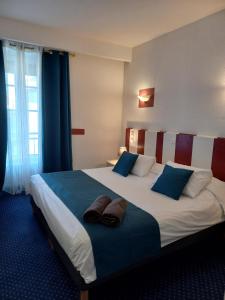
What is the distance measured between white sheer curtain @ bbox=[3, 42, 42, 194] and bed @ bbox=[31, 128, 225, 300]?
1032mm

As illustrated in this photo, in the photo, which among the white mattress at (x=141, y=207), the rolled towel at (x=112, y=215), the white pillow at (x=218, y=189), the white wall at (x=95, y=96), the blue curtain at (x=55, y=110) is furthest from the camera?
the white wall at (x=95, y=96)

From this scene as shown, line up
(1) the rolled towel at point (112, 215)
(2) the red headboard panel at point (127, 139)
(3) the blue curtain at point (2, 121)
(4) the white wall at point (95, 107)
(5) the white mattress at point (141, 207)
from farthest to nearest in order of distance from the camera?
(2) the red headboard panel at point (127, 139) → (4) the white wall at point (95, 107) → (3) the blue curtain at point (2, 121) → (1) the rolled towel at point (112, 215) → (5) the white mattress at point (141, 207)

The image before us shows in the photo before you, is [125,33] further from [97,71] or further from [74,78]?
[74,78]

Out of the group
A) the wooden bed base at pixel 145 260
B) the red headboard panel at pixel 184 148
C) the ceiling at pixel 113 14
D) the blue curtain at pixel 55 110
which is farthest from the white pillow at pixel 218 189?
the blue curtain at pixel 55 110

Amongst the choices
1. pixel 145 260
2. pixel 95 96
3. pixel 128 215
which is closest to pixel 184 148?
pixel 128 215

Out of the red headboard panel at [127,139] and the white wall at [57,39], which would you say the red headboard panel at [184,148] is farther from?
the white wall at [57,39]

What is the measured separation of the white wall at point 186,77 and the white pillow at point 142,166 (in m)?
0.65

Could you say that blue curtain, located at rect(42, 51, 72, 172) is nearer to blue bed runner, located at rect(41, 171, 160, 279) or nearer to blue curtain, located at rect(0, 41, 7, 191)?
blue curtain, located at rect(0, 41, 7, 191)

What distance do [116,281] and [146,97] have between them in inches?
115

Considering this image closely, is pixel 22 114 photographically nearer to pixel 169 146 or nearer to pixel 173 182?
pixel 169 146

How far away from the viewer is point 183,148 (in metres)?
3.11

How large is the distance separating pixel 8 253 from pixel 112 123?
3.03 meters

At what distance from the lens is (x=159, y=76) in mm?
3598

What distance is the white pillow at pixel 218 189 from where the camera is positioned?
240cm
